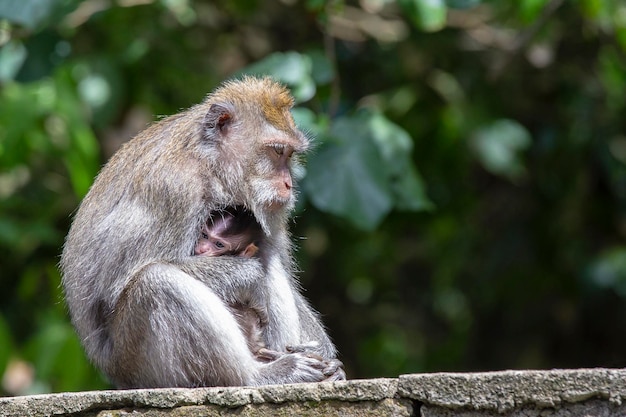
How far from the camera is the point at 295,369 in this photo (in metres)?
4.81

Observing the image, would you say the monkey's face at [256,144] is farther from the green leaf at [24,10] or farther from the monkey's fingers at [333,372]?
the green leaf at [24,10]

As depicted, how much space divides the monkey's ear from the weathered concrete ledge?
6.14 ft

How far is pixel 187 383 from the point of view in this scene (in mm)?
4652

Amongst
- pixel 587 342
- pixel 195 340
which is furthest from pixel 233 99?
pixel 587 342

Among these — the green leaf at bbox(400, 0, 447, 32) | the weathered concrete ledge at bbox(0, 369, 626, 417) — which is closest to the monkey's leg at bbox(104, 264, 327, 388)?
the weathered concrete ledge at bbox(0, 369, 626, 417)

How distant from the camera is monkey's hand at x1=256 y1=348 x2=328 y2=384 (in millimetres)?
4789

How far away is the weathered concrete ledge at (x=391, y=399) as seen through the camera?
3.54 meters

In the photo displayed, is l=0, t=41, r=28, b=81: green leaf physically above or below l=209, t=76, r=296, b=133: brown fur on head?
Answer: above

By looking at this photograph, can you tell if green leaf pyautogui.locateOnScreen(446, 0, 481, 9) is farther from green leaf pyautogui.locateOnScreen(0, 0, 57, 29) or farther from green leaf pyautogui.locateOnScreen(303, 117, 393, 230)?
green leaf pyautogui.locateOnScreen(0, 0, 57, 29)

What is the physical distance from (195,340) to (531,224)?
677 cm

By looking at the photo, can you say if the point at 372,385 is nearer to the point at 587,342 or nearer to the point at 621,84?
the point at 621,84

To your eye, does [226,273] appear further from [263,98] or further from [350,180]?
[350,180]

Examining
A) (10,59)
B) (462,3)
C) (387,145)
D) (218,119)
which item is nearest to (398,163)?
(387,145)

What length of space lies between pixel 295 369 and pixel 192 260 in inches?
27.1
